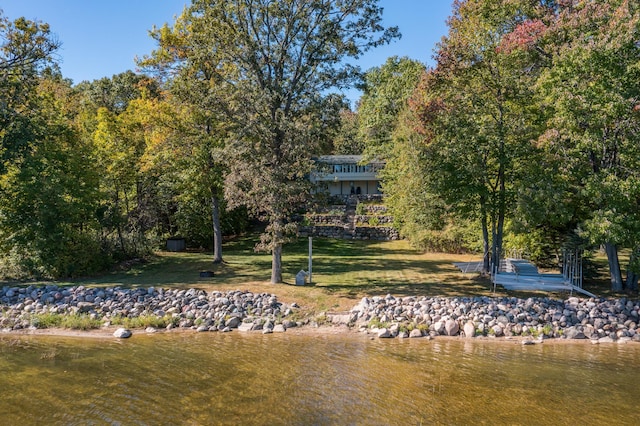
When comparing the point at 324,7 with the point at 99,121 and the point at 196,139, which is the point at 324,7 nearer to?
the point at 196,139

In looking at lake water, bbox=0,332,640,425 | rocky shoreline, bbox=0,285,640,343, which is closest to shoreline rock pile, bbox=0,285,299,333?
rocky shoreline, bbox=0,285,640,343

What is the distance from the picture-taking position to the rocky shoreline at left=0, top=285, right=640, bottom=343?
506 inches

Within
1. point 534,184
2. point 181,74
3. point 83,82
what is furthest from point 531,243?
point 83,82

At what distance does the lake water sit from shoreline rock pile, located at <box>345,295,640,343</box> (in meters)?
0.59

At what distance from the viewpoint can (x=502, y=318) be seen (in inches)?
521

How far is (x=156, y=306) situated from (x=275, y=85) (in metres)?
8.83

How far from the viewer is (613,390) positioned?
9.19 metres

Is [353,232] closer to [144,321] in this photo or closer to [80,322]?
[144,321]

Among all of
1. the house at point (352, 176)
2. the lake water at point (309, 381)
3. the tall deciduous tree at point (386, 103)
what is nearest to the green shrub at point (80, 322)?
the lake water at point (309, 381)

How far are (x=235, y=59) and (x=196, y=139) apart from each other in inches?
208

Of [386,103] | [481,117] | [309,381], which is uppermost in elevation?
[386,103]

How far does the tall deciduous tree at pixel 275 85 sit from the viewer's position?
1636 cm

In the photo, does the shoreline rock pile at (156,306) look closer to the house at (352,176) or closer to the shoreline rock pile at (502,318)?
the shoreline rock pile at (502,318)

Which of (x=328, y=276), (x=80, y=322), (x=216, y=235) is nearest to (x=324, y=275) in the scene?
(x=328, y=276)
